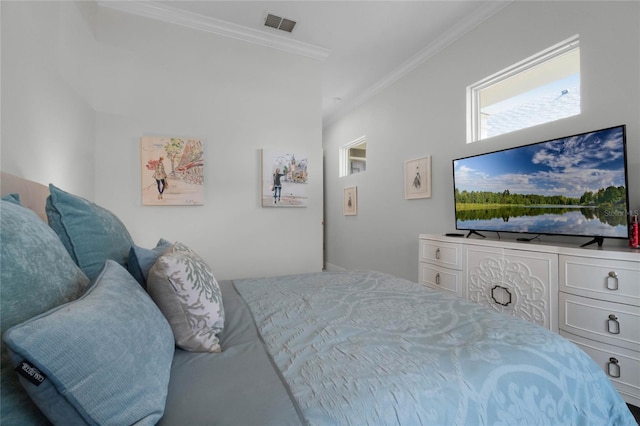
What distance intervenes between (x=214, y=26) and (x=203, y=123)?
96cm

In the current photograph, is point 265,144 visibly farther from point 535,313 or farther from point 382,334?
point 535,313

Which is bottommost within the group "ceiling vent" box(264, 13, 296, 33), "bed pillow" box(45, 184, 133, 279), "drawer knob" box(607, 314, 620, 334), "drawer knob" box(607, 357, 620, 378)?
"drawer knob" box(607, 357, 620, 378)

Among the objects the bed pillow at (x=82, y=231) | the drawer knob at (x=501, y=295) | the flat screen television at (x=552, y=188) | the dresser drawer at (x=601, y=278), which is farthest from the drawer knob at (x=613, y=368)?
the bed pillow at (x=82, y=231)

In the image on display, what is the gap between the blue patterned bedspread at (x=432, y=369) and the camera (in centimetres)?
64

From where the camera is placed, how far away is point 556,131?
215 centimetres

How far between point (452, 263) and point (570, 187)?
3.33ft

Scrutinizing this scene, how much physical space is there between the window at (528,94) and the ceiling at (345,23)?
623 mm

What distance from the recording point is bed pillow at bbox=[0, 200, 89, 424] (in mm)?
469

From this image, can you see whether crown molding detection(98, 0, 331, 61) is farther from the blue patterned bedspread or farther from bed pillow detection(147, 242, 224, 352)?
the blue patterned bedspread

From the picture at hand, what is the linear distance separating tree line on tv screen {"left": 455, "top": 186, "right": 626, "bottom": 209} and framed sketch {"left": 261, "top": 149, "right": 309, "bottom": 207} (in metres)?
1.60

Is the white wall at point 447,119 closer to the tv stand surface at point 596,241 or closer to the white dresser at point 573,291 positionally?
the tv stand surface at point 596,241

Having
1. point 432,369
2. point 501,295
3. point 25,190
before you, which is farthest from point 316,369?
point 501,295

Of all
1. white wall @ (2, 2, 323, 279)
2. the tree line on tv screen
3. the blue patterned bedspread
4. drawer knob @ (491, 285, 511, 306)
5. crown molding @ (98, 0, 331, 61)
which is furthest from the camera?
crown molding @ (98, 0, 331, 61)

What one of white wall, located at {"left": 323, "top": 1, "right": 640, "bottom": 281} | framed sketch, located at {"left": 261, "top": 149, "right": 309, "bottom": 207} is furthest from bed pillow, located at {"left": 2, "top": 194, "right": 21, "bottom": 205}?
white wall, located at {"left": 323, "top": 1, "right": 640, "bottom": 281}
